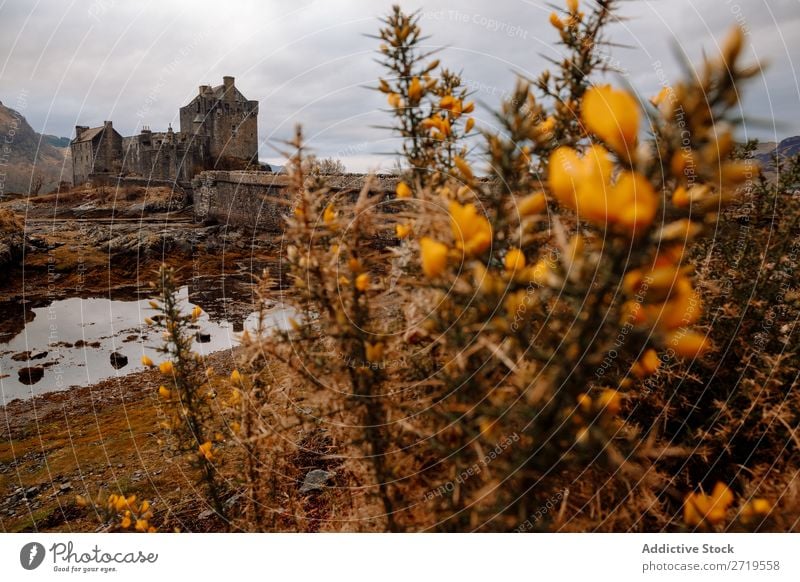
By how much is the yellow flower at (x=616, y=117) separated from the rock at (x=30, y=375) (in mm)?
13176

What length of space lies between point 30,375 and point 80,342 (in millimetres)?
2183

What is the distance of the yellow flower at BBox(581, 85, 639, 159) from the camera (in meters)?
0.74

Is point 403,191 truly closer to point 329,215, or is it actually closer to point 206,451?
point 329,215

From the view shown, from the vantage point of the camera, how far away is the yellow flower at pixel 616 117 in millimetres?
737

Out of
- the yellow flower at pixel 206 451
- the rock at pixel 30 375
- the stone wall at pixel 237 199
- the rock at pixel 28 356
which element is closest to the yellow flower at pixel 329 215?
the yellow flower at pixel 206 451

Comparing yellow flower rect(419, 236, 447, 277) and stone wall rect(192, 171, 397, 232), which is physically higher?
stone wall rect(192, 171, 397, 232)

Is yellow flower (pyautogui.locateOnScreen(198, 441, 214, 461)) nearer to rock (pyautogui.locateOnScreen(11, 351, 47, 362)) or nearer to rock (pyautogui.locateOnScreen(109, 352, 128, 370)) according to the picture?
rock (pyautogui.locateOnScreen(109, 352, 128, 370))

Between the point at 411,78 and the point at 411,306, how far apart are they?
33.6 inches

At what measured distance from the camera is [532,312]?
3.35 feet

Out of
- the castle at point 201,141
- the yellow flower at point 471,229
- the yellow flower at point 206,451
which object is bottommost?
the yellow flower at point 206,451

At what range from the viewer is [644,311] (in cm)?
82

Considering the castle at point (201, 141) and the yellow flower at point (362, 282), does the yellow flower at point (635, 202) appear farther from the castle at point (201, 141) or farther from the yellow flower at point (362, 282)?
the castle at point (201, 141)

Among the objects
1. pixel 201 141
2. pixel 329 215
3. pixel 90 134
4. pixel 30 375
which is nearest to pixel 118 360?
pixel 30 375
